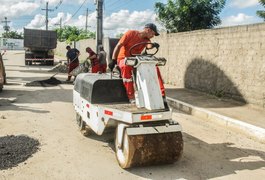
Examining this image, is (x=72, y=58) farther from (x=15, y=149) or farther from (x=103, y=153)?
(x=103, y=153)

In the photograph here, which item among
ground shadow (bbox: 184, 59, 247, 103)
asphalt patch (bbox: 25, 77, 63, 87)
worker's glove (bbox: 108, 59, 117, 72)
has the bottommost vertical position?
asphalt patch (bbox: 25, 77, 63, 87)

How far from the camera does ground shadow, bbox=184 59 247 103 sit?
389 inches

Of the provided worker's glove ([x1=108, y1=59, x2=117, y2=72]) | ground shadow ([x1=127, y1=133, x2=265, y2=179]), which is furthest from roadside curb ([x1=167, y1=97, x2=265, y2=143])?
worker's glove ([x1=108, y1=59, x2=117, y2=72])

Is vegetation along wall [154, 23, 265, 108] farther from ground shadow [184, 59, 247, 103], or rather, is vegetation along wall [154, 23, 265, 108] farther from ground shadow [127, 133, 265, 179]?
ground shadow [127, 133, 265, 179]

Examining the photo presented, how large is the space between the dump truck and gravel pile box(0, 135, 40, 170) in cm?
2218

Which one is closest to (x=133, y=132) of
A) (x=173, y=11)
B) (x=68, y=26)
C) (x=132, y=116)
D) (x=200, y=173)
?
(x=132, y=116)

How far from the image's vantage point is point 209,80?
11.0m

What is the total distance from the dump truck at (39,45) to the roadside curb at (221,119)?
1983 centimetres

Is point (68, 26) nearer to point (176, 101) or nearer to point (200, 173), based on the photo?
point (176, 101)

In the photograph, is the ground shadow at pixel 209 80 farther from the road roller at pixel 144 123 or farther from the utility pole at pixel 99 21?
the utility pole at pixel 99 21

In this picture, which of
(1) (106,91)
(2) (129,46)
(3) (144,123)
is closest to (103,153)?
(1) (106,91)

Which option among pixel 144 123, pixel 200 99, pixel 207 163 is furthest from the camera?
pixel 200 99

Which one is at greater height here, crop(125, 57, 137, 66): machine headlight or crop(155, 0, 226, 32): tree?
crop(155, 0, 226, 32): tree

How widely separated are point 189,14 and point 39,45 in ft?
44.5
